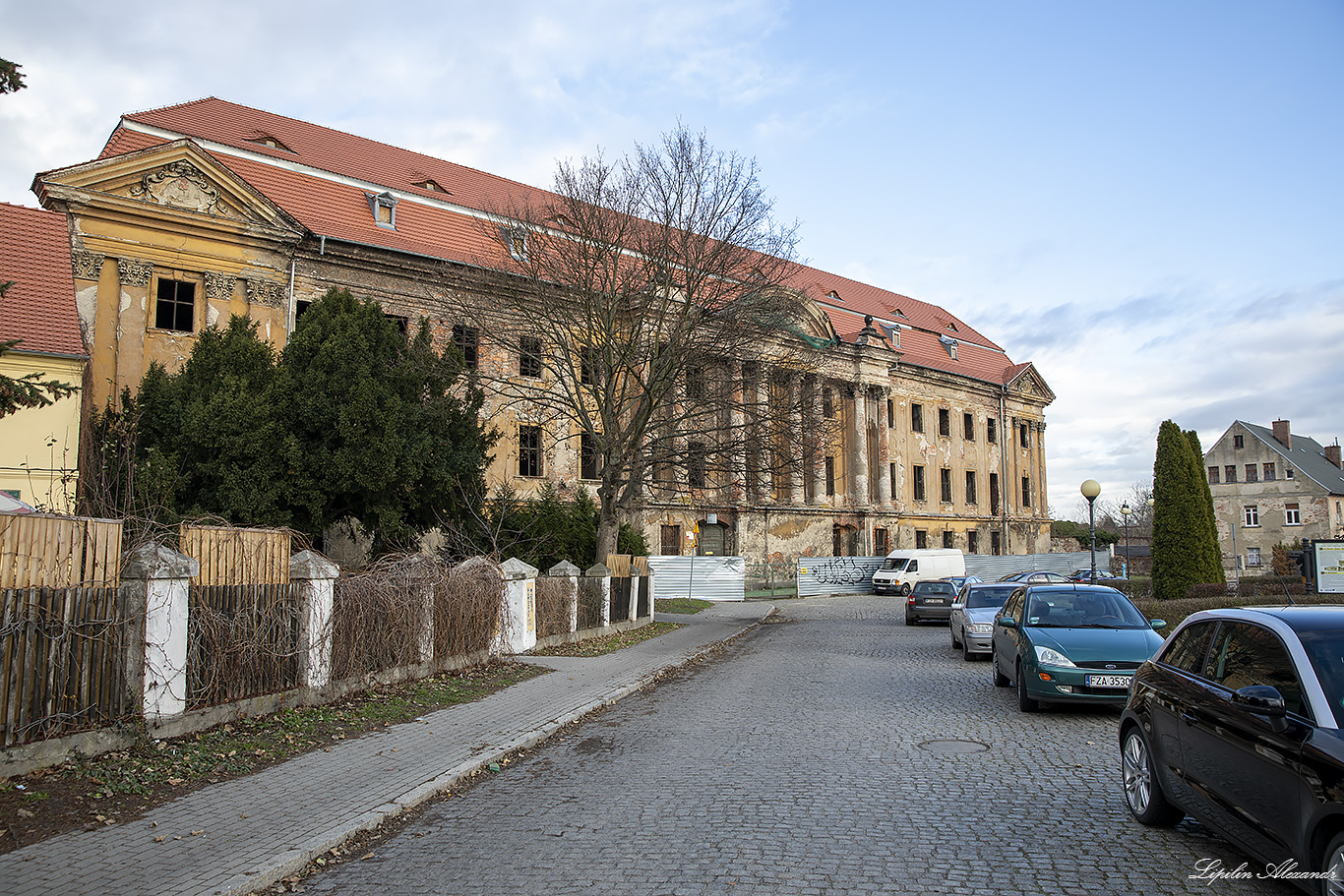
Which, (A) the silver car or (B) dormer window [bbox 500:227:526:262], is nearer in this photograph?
(A) the silver car

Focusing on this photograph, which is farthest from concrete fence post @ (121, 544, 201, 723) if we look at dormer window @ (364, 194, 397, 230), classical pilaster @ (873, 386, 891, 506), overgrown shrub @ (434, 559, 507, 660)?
classical pilaster @ (873, 386, 891, 506)

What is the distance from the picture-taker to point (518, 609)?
629 inches

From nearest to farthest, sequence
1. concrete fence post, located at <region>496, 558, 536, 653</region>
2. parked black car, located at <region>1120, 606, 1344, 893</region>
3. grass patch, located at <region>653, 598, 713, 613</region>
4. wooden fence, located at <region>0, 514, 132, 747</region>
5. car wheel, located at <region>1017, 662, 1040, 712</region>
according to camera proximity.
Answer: parked black car, located at <region>1120, 606, 1344, 893</region>
wooden fence, located at <region>0, 514, 132, 747</region>
car wheel, located at <region>1017, 662, 1040, 712</region>
concrete fence post, located at <region>496, 558, 536, 653</region>
grass patch, located at <region>653, 598, 713, 613</region>

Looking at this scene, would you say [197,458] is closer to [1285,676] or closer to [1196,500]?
[1285,676]

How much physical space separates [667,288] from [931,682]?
13.1 meters

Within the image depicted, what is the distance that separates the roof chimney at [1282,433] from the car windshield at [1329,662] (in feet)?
277

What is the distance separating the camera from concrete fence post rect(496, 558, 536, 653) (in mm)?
15398

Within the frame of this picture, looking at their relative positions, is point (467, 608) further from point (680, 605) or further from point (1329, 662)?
point (680, 605)

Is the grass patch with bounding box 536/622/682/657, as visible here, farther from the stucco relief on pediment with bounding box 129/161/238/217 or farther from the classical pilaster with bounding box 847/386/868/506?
the classical pilaster with bounding box 847/386/868/506

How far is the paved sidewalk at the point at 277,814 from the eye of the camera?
16.2ft

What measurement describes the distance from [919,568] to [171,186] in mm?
33710

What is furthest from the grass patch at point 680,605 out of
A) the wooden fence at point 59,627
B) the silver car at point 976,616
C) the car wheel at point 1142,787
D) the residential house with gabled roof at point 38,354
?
the car wheel at point 1142,787

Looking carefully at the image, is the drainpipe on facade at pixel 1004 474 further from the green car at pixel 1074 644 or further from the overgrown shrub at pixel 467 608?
the overgrown shrub at pixel 467 608

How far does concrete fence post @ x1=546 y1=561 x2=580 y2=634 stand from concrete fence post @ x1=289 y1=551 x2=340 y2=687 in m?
7.87
